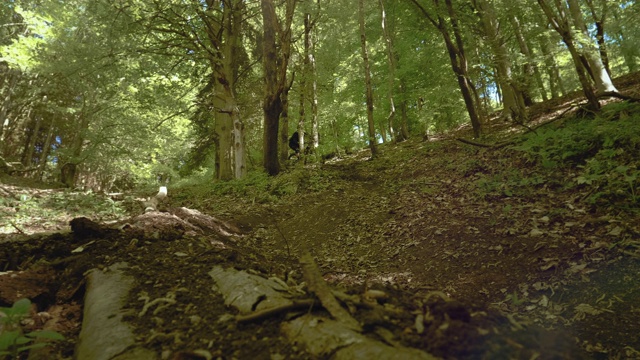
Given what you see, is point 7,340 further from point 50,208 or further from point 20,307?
point 50,208

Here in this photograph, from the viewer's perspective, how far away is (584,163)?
5445 millimetres

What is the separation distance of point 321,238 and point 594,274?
4.00m

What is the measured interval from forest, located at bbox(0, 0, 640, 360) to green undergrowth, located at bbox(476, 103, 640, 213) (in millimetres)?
34

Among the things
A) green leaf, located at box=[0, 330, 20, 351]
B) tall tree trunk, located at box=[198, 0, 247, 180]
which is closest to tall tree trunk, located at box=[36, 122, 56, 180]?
tall tree trunk, located at box=[198, 0, 247, 180]

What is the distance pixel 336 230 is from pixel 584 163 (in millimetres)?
4354

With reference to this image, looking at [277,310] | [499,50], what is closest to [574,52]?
[499,50]

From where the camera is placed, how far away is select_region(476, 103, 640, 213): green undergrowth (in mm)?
4422

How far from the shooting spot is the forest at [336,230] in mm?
1609

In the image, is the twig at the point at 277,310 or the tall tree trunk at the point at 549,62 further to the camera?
the tall tree trunk at the point at 549,62

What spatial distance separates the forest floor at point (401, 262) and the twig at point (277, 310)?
3 centimetres

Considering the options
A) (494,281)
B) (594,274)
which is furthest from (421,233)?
(594,274)

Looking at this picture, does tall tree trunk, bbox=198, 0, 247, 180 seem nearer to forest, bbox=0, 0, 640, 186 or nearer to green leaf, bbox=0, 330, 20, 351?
forest, bbox=0, 0, 640, 186

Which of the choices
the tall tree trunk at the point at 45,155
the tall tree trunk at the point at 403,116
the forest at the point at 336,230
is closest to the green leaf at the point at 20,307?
the forest at the point at 336,230

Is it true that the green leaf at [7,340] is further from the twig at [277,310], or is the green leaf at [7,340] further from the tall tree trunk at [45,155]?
the tall tree trunk at [45,155]
